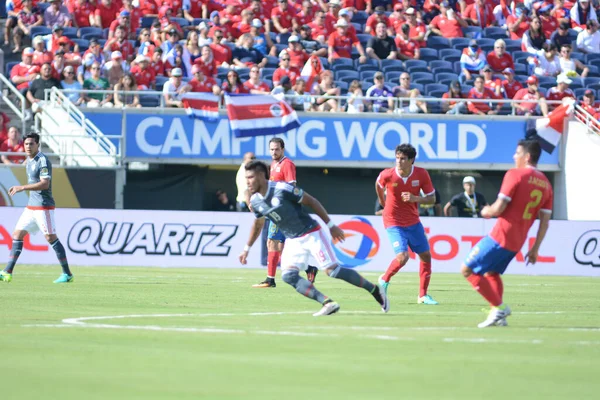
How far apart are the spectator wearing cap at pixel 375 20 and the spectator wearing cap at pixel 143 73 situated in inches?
269

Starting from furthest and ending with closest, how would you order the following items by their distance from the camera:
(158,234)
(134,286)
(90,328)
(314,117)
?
(314,117)
(158,234)
(134,286)
(90,328)

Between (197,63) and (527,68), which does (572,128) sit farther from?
(197,63)

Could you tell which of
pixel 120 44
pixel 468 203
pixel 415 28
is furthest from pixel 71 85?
pixel 415 28

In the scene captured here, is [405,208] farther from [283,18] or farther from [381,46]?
[283,18]

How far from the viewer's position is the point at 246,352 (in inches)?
334

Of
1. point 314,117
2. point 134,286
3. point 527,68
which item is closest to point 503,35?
point 527,68

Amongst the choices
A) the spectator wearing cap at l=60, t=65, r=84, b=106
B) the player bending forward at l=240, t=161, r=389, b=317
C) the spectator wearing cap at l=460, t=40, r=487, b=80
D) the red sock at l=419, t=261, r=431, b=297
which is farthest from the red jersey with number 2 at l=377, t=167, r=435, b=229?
the spectator wearing cap at l=460, t=40, r=487, b=80

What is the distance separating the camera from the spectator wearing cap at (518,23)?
3359 cm

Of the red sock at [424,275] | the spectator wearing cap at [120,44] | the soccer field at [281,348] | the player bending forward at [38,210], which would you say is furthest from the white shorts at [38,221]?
the spectator wearing cap at [120,44]

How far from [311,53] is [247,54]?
179 centimetres

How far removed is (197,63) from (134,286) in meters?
12.0

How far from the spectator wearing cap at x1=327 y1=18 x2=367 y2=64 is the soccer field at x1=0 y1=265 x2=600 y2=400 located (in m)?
15.5

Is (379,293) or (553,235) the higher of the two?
(379,293)

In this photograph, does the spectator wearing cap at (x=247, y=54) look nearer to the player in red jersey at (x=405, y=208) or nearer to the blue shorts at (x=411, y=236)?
the player in red jersey at (x=405, y=208)
